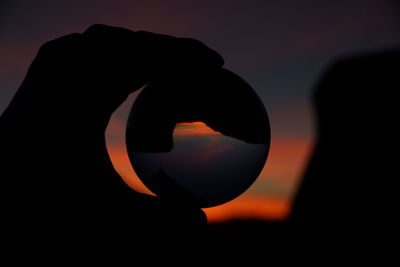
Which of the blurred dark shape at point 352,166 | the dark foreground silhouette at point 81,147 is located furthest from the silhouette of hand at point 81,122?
the blurred dark shape at point 352,166

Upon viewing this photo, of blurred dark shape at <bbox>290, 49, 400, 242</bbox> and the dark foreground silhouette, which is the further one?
blurred dark shape at <bbox>290, 49, 400, 242</bbox>

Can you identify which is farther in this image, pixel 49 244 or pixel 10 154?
pixel 10 154

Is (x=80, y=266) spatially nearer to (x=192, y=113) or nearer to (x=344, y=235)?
(x=192, y=113)

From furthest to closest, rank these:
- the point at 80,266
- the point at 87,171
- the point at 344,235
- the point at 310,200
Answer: the point at 310,200
the point at 344,235
the point at 87,171
the point at 80,266

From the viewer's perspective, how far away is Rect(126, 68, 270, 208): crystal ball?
1581 millimetres

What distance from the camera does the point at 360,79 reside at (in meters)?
4.05

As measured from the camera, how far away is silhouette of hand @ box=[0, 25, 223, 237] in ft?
5.24

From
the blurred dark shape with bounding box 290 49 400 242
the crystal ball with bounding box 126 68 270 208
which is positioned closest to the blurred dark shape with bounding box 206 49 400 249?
the blurred dark shape with bounding box 290 49 400 242

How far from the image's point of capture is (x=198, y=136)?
156 centimetres

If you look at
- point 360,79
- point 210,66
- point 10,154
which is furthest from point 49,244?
point 360,79

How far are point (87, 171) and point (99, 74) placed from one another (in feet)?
2.01

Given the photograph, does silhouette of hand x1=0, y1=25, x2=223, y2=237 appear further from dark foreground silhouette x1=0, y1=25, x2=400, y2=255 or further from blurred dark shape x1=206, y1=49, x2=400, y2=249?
blurred dark shape x1=206, y1=49, x2=400, y2=249

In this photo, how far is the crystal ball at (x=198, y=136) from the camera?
1581mm

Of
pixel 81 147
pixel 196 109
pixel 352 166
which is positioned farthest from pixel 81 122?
pixel 352 166
